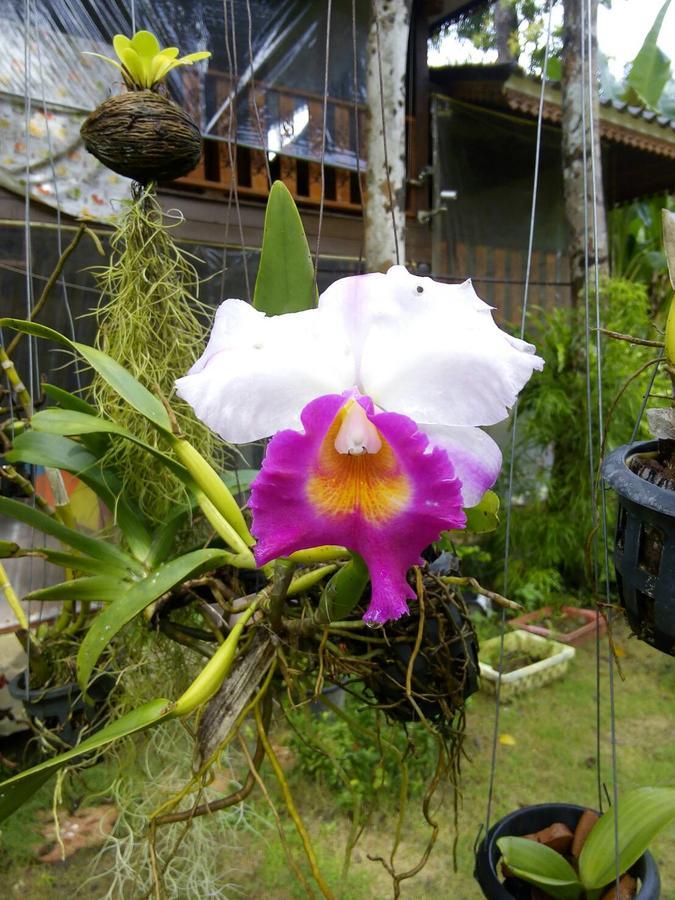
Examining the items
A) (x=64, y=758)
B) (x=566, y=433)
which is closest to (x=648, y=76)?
(x=566, y=433)

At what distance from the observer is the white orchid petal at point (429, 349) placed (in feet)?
1.68

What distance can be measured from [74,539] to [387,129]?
1.81 meters

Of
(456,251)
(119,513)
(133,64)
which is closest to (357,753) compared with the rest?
(119,513)

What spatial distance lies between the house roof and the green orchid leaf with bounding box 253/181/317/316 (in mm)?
3446

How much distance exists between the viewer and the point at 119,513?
1004mm

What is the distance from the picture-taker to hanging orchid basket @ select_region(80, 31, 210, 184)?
0.86 metres

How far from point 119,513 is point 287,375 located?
575 mm

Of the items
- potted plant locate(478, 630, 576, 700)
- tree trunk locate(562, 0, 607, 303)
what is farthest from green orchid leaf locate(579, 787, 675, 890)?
tree trunk locate(562, 0, 607, 303)

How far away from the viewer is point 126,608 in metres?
0.79

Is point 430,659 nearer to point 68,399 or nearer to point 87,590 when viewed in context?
point 87,590

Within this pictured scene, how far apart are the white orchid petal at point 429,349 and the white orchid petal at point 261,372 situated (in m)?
0.02

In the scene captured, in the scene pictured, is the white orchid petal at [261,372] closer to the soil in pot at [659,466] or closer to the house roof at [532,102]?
the soil in pot at [659,466]

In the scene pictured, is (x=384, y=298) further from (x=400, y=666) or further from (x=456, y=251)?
(x=456, y=251)

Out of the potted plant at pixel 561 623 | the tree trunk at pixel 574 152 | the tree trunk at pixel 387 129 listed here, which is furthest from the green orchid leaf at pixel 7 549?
the tree trunk at pixel 574 152
